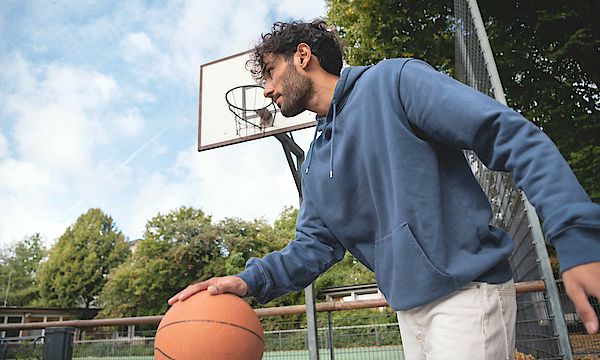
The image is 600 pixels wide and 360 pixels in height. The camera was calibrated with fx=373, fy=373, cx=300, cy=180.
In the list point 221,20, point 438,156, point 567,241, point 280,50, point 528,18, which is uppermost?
point 221,20

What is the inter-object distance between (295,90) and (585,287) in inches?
46.9

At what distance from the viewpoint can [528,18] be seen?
6676mm

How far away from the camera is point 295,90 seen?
158 centimetres

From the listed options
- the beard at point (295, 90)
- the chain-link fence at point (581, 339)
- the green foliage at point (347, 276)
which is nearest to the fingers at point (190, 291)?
the beard at point (295, 90)

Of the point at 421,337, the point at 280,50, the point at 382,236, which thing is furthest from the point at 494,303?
the point at 280,50

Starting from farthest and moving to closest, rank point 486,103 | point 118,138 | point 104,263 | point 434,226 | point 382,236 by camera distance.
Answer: point 118,138, point 104,263, point 382,236, point 434,226, point 486,103

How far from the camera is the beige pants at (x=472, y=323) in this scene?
0.98m

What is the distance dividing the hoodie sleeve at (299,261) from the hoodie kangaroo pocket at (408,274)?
495 mm

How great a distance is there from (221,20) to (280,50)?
143 feet

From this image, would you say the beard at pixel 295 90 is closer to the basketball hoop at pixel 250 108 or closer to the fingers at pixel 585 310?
the fingers at pixel 585 310

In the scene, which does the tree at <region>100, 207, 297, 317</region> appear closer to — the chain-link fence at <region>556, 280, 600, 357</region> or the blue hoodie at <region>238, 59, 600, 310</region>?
the chain-link fence at <region>556, 280, 600, 357</region>

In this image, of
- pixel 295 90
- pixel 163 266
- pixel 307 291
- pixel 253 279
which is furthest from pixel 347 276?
pixel 295 90

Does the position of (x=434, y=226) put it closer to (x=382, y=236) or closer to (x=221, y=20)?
(x=382, y=236)

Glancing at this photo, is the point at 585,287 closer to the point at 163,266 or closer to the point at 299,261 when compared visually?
the point at 299,261
